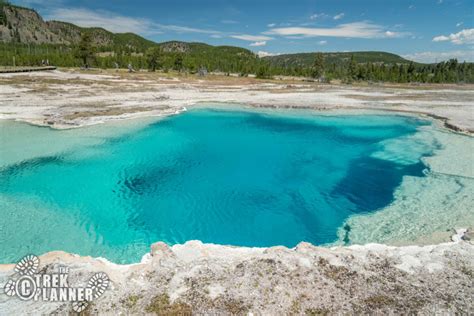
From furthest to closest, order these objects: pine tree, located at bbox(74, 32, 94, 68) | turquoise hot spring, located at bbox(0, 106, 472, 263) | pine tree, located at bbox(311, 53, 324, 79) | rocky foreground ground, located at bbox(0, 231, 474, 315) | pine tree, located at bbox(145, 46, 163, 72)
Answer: pine tree, located at bbox(145, 46, 163, 72) < pine tree, located at bbox(311, 53, 324, 79) < pine tree, located at bbox(74, 32, 94, 68) < turquoise hot spring, located at bbox(0, 106, 472, 263) < rocky foreground ground, located at bbox(0, 231, 474, 315)

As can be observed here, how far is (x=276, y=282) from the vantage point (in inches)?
323

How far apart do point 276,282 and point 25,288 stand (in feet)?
21.5

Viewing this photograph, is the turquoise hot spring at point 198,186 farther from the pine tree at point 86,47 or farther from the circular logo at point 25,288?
the pine tree at point 86,47

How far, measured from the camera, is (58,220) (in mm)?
13664

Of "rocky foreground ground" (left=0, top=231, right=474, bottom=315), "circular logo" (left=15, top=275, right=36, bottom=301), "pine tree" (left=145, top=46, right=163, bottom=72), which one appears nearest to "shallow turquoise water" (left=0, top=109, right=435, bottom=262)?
"rocky foreground ground" (left=0, top=231, right=474, bottom=315)

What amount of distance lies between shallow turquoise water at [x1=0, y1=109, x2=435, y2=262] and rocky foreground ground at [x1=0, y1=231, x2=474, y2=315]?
9.38ft

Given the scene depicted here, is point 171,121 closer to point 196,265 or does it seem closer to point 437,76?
point 196,265

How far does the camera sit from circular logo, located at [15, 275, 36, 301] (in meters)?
7.66

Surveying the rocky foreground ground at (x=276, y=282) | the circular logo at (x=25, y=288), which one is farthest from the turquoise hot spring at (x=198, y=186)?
the circular logo at (x=25, y=288)

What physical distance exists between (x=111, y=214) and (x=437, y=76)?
141765mm

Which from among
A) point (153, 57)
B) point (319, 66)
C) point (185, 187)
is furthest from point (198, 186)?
point (319, 66)

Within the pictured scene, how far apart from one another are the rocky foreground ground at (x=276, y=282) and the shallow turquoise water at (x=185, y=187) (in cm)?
286

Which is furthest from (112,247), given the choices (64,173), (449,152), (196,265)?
Result: (449,152)

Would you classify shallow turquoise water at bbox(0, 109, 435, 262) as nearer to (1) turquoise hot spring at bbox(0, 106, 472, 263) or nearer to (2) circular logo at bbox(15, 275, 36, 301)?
(1) turquoise hot spring at bbox(0, 106, 472, 263)
